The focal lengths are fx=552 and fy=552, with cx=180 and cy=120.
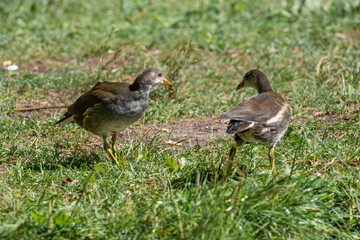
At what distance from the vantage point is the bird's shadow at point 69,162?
5.16m

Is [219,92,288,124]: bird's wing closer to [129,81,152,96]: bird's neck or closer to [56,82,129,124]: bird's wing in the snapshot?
[129,81,152,96]: bird's neck

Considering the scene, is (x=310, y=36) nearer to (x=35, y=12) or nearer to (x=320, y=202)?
(x=35, y=12)

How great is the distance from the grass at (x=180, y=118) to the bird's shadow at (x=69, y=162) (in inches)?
0.8

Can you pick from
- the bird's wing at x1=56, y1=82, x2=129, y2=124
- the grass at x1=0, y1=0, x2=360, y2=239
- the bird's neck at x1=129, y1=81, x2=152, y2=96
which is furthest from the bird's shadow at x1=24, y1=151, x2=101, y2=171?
the bird's neck at x1=129, y1=81, x2=152, y2=96

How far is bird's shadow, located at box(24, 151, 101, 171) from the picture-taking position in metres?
5.16

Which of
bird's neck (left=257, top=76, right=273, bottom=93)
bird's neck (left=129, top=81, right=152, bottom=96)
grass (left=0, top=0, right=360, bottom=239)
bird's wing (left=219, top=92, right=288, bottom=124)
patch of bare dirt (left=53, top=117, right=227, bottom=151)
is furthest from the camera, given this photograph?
patch of bare dirt (left=53, top=117, right=227, bottom=151)

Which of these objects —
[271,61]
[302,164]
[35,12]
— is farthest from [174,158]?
[35,12]

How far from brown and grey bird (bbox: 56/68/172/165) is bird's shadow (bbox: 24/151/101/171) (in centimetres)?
18

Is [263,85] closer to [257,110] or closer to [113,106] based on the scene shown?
[257,110]

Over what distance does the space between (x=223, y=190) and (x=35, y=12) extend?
8.38 meters

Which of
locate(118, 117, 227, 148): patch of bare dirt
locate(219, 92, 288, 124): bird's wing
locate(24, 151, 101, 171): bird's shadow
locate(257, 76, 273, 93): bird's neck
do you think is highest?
locate(219, 92, 288, 124): bird's wing

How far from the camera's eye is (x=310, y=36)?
33.9ft

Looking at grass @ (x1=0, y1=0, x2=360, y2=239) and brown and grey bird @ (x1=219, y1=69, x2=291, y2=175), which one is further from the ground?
brown and grey bird @ (x1=219, y1=69, x2=291, y2=175)

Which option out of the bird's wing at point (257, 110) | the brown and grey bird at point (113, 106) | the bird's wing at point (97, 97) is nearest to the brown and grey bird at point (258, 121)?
the bird's wing at point (257, 110)
